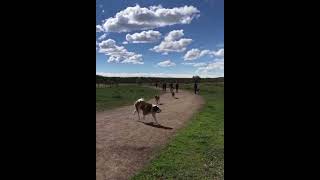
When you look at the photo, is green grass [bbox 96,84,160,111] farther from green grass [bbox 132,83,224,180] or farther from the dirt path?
green grass [bbox 132,83,224,180]

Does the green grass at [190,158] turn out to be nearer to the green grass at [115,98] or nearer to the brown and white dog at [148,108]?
the brown and white dog at [148,108]

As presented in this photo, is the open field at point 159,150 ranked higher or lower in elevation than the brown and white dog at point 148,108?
lower

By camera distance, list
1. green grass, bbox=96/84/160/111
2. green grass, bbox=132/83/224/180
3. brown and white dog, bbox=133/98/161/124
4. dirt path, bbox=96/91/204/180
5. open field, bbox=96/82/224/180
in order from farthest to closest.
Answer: green grass, bbox=96/84/160/111
brown and white dog, bbox=133/98/161/124
dirt path, bbox=96/91/204/180
open field, bbox=96/82/224/180
green grass, bbox=132/83/224/180

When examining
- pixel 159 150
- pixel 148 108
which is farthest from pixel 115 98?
pixel 159 150

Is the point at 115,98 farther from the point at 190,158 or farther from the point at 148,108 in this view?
the point at 190,158

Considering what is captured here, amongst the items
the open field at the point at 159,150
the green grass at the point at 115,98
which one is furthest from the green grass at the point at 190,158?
the green grass at the point at 115,98

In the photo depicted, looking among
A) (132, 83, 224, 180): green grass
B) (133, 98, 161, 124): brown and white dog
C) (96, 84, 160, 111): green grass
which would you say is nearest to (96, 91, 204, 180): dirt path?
(132, 83, 224, 180): green grass

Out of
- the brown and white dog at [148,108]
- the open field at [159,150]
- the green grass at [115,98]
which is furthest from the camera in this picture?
the green grass at [115,98]
